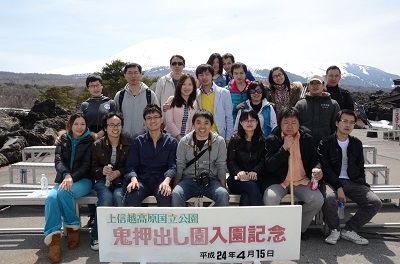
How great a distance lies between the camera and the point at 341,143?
4.70m

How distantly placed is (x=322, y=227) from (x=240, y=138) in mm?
1592

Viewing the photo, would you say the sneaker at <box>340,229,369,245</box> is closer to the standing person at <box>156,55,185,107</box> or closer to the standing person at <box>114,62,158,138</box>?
the standing person at <box>114,62,158,138</box>

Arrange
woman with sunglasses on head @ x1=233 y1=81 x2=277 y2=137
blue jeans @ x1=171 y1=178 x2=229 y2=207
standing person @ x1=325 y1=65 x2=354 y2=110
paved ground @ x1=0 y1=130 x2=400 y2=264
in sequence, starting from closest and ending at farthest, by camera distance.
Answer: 1. paved ground @ x1=0 y1=130 x2=400 y2=264
2. blue jeans @ x1=171 y1=178 x2=229 y2=207
3. woman with sunglasses on head @ x1=233 y1=81 x2=277 y2=137
4. standing person @ x1=325 y1=65 x2=354 y2=110

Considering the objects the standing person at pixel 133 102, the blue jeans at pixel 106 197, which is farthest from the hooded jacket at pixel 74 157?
the standing person at pixel 133 102

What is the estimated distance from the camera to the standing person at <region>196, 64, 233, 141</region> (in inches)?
209

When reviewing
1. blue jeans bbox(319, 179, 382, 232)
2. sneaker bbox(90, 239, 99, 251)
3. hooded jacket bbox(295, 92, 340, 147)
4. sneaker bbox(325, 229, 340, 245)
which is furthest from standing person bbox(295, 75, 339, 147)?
sneaker bbox(90, 239, 99, 251)

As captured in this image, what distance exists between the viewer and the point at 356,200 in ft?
15.0

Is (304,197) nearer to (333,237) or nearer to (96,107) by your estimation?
(333,237)

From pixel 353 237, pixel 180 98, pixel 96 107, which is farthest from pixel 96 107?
pixel 353 237

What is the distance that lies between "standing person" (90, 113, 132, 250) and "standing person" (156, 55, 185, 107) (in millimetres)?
1289

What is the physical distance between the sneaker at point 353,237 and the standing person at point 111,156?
280cm

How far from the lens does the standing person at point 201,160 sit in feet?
14.4

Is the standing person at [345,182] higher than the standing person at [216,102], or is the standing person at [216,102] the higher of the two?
the standing person at [216,102]

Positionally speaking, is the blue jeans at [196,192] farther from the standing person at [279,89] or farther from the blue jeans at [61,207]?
the standing person at [279,89]
